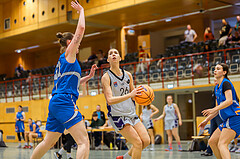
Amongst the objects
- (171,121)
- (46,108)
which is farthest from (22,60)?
(171,121)

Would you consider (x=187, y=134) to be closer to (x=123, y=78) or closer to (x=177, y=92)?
(x=177, y=92)

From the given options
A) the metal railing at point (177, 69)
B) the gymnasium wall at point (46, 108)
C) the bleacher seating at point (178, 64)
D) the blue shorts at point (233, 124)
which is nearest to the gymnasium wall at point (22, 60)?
the gymnasium wall at point (46, 108)

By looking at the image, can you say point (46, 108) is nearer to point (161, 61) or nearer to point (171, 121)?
point (161, 61)

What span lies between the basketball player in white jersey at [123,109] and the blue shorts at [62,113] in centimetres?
73

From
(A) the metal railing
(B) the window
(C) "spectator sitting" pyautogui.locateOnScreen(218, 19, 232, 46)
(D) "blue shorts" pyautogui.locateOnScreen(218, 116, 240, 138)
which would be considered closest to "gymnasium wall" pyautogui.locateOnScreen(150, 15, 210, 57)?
(C) "spectator sitting" pyautogui.locateOnScreen(218, 19, 232, 46)

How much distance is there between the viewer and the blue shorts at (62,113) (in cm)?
459

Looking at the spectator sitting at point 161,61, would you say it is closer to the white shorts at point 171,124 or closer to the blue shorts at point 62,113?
the white shorts at point 171,124

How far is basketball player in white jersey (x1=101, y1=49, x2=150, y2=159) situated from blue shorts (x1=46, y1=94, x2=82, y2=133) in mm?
734

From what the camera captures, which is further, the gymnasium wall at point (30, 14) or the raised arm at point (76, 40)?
the gymnasium wall at point (30, 14)

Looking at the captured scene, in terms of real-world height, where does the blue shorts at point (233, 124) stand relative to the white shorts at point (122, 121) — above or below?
below

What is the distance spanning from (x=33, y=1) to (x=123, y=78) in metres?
19.1

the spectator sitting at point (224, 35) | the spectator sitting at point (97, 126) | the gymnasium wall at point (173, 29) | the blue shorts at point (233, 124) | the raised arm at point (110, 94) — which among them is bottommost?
the spectator sitting at point (97, 126)

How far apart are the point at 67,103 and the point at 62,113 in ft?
0.46

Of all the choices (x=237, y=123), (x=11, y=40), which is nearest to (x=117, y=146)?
(x=237, y=123)
